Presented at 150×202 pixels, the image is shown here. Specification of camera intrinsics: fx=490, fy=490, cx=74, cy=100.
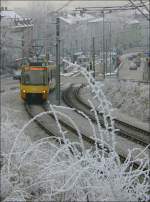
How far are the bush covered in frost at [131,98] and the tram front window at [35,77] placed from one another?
429cm

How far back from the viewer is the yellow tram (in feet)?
90.5

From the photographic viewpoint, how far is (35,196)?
20.3 feet

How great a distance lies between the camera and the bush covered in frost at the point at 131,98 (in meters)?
24.3

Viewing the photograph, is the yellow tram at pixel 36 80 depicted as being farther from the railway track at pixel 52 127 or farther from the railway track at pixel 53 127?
the railway track at pixel 52 127

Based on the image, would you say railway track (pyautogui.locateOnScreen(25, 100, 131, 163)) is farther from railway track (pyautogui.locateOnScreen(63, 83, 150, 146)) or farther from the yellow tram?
the yellow tram

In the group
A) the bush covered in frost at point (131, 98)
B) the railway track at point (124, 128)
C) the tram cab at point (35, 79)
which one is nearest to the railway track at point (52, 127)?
the railway track at point (124, 128)

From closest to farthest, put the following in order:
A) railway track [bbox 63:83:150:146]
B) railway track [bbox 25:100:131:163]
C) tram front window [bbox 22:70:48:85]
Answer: railway track [bbox 25:100:131:163]
railway track [bbox 63:83:150:146]
tram front window [bbox 22:70:48:85]

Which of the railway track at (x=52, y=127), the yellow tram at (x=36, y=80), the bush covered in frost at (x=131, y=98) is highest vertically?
the yellow tram at (x=36, y=80)

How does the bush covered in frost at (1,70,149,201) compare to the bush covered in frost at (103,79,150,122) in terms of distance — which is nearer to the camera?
the bush covered in frost at (1,70,149,201)

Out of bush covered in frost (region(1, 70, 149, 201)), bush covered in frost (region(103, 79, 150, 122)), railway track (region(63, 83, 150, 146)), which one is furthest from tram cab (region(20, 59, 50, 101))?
bush covered in frost (region(1, 70, 149, 201))

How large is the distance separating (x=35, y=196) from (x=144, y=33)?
46614mm

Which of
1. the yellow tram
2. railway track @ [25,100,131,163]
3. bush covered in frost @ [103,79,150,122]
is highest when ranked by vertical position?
the yellow tram

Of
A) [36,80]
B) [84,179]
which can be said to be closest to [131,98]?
[36,80]

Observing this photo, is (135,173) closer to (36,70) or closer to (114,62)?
(36,70)
